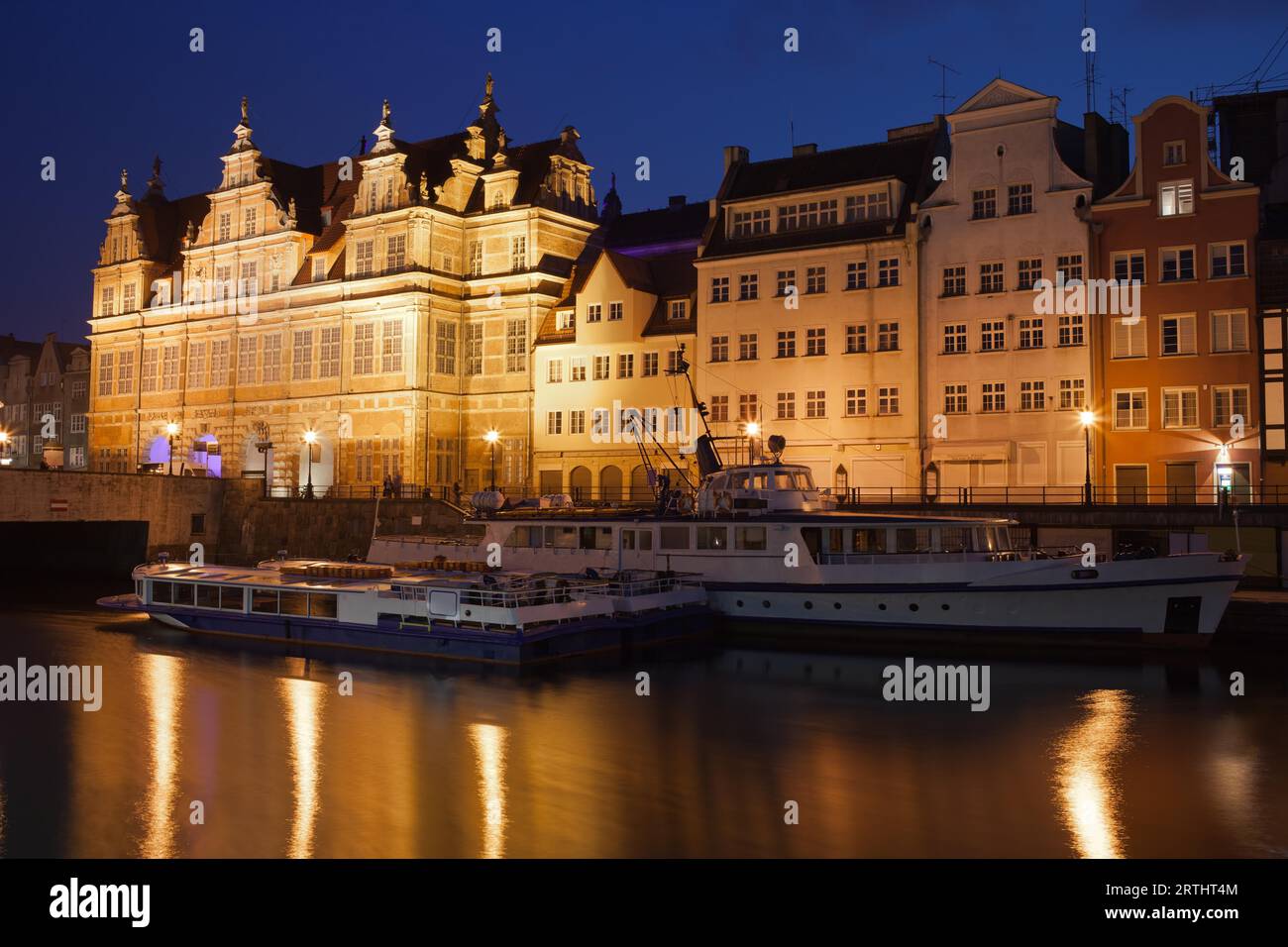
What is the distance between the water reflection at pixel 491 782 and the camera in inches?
666

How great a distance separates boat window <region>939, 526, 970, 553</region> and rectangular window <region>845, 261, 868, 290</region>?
63.6 ft

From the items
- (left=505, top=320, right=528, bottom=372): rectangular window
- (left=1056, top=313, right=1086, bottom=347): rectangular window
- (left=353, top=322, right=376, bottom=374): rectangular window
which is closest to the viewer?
(left=1056, top=313, right=1086, bottom=347): rectangular window

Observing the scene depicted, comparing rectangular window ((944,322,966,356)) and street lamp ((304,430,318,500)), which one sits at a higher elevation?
rectangular window ((944,322,966,356))

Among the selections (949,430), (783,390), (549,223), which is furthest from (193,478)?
(949,430)

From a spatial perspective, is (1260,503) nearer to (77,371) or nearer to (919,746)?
(919,746)

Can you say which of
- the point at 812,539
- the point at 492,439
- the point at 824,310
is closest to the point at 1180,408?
the point at 824,310

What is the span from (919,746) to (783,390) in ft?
109

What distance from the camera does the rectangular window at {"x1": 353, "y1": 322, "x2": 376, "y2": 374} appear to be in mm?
67438

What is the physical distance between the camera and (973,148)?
51000 mm

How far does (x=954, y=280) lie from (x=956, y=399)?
16.6 ft

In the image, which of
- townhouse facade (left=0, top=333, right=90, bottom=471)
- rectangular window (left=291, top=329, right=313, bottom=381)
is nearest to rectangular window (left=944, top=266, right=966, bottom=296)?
rectangular window (left=291, top=329, right=313, bottom=381)

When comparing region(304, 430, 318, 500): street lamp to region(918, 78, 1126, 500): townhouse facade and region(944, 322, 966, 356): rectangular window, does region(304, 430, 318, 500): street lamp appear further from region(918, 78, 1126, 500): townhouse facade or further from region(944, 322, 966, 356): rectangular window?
region(944, 322, 966, 356): rectangular window

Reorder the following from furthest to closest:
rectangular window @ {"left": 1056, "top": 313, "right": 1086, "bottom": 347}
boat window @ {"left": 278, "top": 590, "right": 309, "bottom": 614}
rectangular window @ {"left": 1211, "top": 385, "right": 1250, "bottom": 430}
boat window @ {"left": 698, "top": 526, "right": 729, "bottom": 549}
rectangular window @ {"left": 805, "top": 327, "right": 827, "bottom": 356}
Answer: rectangular window @ {"left": 805, "top": 327, "right": 827, "bottom": 356}
rectangular window @ {"left": 1056, "top": 313, "right": 1086, "bottom": 347}
rectangular window @ {"left": 1211, "top": 385, "right": 1250, "bottom": 430}
boat window @ {"left": 698, "top": 526, "right": 729, "bottom": 549}
boat window @ {"left": 278, "top": 590, "right": 309, "bottom": 614}

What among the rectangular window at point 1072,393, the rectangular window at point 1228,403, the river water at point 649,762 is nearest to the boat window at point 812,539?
the river water at point 649,762
